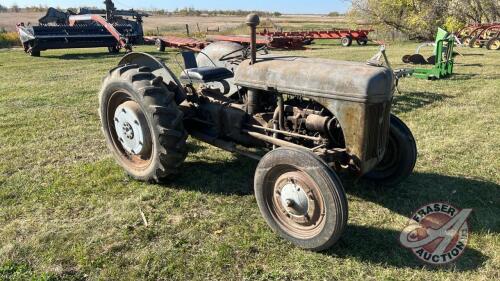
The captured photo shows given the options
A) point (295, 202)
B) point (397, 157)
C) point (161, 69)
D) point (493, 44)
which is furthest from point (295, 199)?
point (493, 44)

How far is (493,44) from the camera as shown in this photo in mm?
17281

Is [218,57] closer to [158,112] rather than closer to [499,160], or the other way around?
[158,112]

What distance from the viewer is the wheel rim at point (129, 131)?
399 cm

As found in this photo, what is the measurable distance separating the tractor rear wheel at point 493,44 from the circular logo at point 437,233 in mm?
16421

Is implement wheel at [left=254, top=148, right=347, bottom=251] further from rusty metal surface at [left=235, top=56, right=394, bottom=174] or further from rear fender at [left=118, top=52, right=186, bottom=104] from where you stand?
rear fender at [left=118, top=52, right=186, bottom=104]

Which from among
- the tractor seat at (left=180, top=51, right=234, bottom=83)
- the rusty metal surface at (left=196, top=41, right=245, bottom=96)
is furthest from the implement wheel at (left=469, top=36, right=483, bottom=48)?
the tractor seat at (left=180, top=51, right=234, bottom=83)

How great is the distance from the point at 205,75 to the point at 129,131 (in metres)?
0.95

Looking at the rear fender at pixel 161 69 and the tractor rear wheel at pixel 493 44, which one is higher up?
the rear fender at pixel 161 69

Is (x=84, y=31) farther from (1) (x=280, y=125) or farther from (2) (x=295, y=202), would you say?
(2) (x=295, y=202)

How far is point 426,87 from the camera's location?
28.8 ft

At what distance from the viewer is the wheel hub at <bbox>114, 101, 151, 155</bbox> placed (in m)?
3.98

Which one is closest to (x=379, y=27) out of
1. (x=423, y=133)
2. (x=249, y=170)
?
(x=423, y=133)

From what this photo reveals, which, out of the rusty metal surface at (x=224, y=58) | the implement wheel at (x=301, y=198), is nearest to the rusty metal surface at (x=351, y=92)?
the implement wheel at (x=301, y=198)

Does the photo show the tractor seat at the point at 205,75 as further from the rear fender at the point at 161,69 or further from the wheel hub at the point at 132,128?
the wheel hub at the point at 132,128
